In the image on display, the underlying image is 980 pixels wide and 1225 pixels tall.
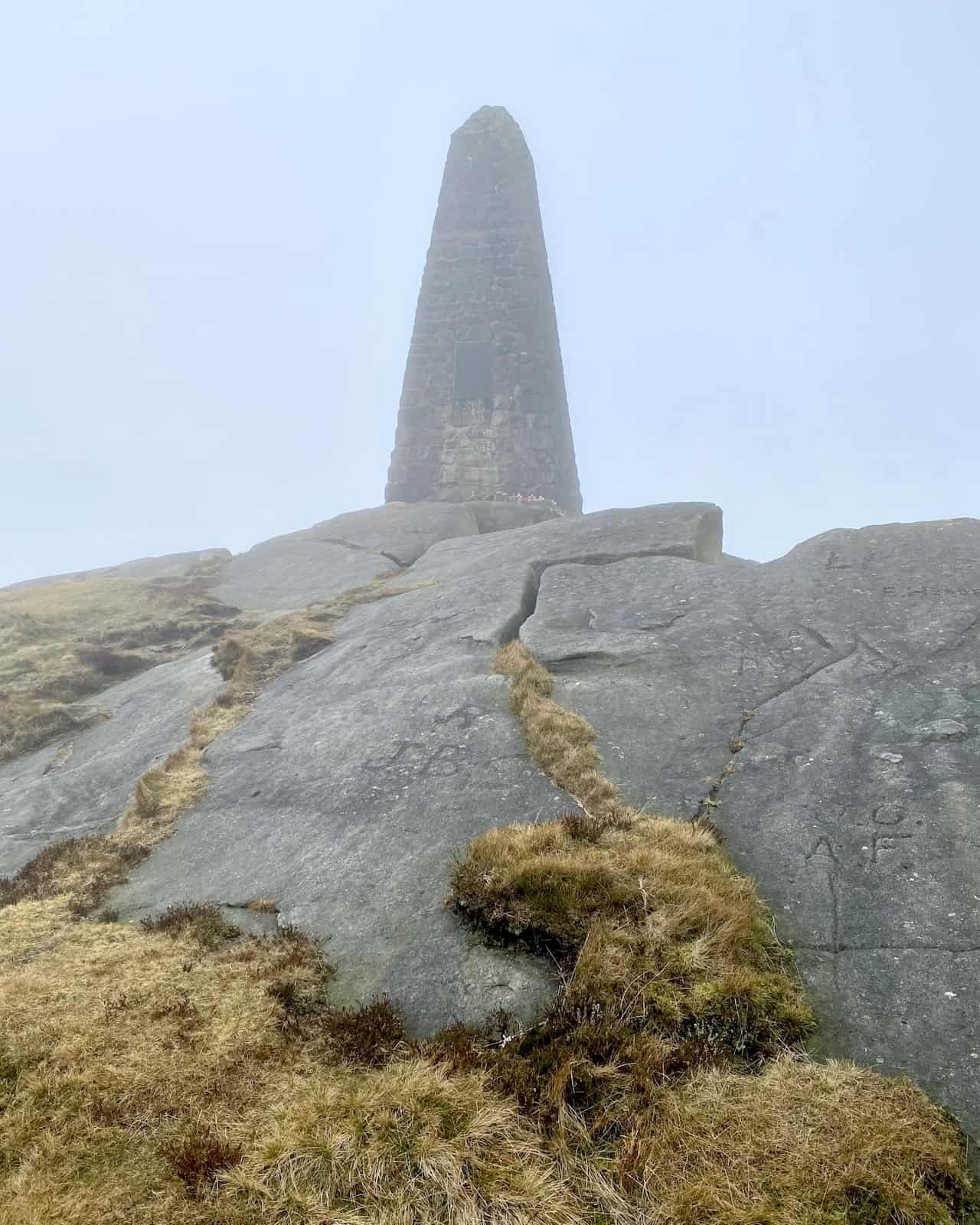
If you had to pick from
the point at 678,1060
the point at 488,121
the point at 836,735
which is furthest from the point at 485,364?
the point at 678,1060

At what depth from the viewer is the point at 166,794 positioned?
10.4m

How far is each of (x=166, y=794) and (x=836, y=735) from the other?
28.2 ft

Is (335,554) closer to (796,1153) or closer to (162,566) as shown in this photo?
(162,566)

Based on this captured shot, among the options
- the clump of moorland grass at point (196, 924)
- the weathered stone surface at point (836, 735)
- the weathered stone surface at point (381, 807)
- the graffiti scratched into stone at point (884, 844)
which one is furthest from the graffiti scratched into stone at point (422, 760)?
the graffiti scratched into stone at point (884, 844)

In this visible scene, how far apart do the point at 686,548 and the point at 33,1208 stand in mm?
15475

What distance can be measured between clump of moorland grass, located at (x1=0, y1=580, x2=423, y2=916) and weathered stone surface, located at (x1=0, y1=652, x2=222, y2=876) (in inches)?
17.6

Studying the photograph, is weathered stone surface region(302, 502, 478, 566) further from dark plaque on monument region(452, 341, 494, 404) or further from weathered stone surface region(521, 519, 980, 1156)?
weathered stone surface region(521, 519, 980, 1156)

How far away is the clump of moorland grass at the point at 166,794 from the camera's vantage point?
8625 mm

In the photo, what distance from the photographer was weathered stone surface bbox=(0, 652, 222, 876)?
10.5m

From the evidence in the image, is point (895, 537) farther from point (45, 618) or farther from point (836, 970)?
point (45, 618)

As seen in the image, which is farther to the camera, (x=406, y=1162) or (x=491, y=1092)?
(x=491, y=1092)

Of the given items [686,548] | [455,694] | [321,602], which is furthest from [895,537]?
[321,602]

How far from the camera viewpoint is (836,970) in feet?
20.5

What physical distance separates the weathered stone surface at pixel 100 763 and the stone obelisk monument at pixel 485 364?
23.7 meters
